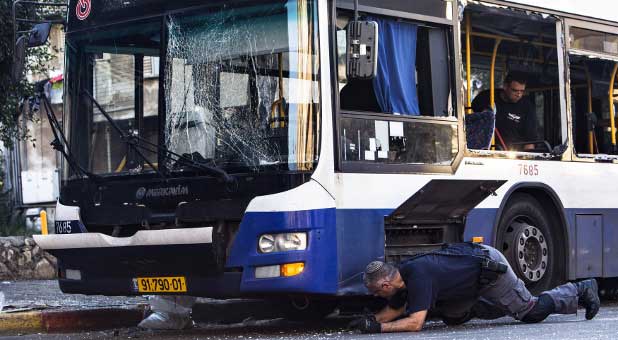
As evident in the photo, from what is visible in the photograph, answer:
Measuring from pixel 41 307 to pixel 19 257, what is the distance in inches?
230

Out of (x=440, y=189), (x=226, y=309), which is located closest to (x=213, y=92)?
(x=440, y=189)

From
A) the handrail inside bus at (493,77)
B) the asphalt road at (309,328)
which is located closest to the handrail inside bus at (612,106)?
the handrail inside bus at (493,77)

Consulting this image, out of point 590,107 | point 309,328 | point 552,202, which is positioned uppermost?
point 590,107

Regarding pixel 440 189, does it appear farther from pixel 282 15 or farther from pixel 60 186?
pixel 60 186

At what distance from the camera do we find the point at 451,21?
11367mm

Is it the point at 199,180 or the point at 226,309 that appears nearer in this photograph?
the point at 199,180

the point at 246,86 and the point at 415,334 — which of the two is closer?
the point at 415,334

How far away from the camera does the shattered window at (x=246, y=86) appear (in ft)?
32.9

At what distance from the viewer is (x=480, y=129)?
11891 mm

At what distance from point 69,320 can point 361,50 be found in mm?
4104

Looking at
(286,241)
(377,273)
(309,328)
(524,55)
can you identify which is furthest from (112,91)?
(524,55)

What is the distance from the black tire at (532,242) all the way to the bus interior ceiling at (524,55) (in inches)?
33.5

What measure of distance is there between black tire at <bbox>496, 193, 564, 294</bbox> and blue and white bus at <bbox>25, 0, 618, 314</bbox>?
18mm

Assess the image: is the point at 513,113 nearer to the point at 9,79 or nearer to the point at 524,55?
the point at 524,55
